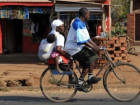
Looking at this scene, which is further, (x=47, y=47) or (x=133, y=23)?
(x=133, y=23)

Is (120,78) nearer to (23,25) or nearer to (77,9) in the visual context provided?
(77,9)

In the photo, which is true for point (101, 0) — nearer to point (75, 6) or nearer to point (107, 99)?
point (75, 6)

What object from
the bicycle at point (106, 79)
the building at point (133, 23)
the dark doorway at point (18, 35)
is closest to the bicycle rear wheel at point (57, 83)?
the bicycle at point (106, 79)

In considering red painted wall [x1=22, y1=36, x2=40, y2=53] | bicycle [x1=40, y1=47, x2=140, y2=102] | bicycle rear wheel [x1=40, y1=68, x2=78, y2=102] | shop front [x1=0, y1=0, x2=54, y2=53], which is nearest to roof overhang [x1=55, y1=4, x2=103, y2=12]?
shop front [x1=0, y1=0, x2=54, y2=53]

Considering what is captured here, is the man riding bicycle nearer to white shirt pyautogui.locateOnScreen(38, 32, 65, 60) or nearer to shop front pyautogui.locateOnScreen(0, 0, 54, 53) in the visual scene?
white shirt pyautogui.locateOnScreen(38, 32, 65, 60)

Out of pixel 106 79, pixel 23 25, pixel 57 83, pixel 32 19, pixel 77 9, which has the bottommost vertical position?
pixel 57 83

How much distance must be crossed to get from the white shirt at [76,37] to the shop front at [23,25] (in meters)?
8.89

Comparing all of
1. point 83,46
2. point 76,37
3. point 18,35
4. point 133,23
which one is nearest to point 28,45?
point 18,35

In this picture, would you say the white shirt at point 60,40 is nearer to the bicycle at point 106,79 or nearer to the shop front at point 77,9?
the bicycle at point 106,79

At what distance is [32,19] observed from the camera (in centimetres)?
1670

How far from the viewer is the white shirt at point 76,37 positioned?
6.55 meters

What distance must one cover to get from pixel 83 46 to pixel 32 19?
33.8 ft

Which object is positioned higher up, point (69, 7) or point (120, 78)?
point (69, 7)

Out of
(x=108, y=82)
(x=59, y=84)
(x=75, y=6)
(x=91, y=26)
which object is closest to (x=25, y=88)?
(x=59, y=84)
